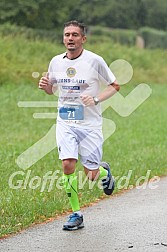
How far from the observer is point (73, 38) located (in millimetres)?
7797

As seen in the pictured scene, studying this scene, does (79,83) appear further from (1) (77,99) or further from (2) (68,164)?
(2) (68,164)

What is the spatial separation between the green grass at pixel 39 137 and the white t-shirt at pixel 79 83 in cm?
119

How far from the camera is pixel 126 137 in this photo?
16.8m

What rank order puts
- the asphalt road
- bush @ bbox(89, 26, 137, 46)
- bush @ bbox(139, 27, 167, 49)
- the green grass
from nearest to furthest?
the asphalt road < the green grass < bush @ bbox(89, 26, 137, 46) < bush @ bbox(139, 27, 167, 49)

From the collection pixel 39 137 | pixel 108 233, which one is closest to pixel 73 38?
pixel 108 233

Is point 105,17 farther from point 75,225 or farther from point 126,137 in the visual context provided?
point 75,225

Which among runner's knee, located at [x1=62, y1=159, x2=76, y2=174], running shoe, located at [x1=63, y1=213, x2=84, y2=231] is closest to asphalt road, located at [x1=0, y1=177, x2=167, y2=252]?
running shoe, located at [x1=63, y1=213, x2=84, y2=231]

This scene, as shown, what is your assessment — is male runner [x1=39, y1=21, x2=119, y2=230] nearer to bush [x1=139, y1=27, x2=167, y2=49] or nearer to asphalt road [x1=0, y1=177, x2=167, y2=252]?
asphalt road [x1=0, y1=177, x2=167, y2=252]

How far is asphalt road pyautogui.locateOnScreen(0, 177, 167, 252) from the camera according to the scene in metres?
6.80

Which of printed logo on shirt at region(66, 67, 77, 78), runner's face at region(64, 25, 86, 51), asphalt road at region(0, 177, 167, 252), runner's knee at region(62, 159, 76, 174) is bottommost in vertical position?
asphalt road at region(0, 177, 167, 252)

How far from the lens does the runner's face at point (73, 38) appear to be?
7762mm

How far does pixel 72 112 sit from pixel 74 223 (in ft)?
3.74

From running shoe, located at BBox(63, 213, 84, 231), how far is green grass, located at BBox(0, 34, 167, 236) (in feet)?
1.48

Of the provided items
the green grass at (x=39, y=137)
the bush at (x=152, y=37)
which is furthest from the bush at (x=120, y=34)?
the green grass at (x=39, y=137)
